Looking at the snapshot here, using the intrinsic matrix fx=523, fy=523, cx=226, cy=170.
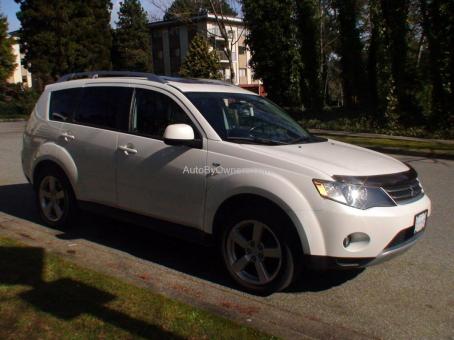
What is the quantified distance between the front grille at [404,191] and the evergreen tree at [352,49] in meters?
20.2

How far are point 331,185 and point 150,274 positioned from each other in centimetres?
185

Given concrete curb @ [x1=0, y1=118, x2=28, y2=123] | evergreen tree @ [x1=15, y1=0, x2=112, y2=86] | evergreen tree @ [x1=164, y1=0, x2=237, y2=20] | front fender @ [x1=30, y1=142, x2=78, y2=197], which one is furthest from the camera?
evergreen tree @ [x1=15, y1=0, x2=112, y2=86]

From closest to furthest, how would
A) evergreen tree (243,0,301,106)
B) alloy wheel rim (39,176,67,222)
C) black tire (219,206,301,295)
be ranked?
1. black tire (219,206,301,295)
2. alloy wheel rim (39,176,67,222)
3. evergreen tree (243,0,301,106)

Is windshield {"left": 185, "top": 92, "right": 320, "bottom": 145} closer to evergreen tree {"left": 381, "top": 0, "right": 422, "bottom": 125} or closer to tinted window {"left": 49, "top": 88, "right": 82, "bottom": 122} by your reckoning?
tinted window {"left": 49, "top": 88, "right": 82, "bottom": 122}

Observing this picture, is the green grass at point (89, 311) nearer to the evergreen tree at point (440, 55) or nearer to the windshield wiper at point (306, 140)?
the windshield wiper at point (306, 140)

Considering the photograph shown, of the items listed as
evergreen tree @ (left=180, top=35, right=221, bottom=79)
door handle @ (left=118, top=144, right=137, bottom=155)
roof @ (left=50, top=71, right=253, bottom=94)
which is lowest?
door handle @ (left=118, top=144, right=137, bottom=155)

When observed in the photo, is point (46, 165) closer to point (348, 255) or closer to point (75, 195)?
point (75, 195)

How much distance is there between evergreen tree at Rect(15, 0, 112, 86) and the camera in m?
41.7

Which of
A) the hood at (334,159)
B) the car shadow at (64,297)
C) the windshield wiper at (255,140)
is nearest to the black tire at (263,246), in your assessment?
the hood at (334,159)

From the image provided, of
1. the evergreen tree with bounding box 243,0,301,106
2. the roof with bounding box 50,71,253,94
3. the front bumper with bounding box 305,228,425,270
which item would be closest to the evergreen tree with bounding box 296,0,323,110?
the evergreen tree with bounding box 243,0,301,106

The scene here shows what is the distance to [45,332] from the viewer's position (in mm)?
3385

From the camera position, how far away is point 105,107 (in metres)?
5.65

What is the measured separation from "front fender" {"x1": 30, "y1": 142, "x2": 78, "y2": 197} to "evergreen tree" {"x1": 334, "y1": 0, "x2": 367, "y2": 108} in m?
19.8

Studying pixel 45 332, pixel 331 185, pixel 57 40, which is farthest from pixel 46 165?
pixel 57 40
